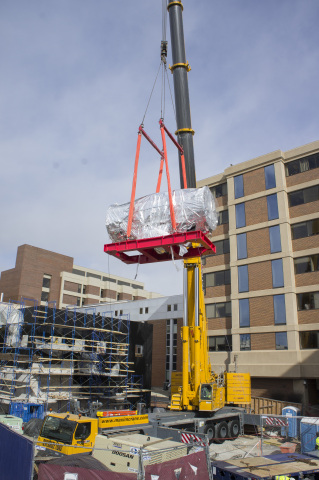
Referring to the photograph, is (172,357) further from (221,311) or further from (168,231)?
(168,231)

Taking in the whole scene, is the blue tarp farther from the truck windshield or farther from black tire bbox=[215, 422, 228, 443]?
black tire bbox=[215, 422, 228, 443]

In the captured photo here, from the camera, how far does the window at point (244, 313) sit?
31172 millimetres

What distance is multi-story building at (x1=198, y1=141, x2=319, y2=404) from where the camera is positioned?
92.5 ft

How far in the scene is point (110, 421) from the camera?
529 inches

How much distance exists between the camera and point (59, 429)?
12125mm

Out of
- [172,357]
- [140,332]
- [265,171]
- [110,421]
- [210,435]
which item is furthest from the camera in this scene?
[172,357]

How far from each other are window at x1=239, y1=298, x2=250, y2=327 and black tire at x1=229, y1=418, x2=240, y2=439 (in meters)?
11.4

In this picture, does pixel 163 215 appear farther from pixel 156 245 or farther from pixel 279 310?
pixel 279 310

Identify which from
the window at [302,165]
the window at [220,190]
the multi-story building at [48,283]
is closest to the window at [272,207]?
the window at [302,165]

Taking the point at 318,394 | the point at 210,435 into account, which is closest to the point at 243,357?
the point at 318,394

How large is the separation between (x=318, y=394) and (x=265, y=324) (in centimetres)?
596

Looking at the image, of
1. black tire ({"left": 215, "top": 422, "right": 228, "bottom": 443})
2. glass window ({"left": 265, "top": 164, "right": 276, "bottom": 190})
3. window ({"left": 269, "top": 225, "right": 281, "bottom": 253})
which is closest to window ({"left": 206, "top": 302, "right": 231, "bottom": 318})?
window ({"left": 269, "top": 225, "right": 281, "bottom": 253})

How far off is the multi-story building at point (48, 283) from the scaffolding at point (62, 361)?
114 ft

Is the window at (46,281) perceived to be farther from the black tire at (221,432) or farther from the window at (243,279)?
the black tire at (221,432)
